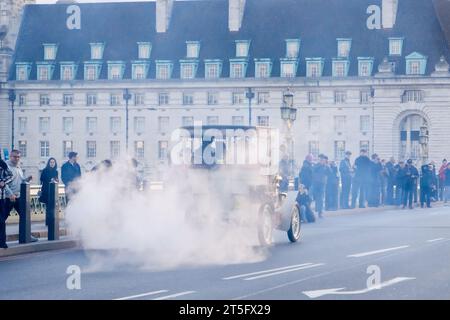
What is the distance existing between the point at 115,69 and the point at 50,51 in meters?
6.64

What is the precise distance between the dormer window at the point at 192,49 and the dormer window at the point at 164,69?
77.3 inches

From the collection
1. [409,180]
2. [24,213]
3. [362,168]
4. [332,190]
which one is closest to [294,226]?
[24,213]

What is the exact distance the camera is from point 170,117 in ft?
367

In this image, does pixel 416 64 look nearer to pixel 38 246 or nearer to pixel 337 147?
pixel 337 147

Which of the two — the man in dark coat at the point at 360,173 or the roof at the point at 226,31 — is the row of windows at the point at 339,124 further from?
the man in dark coat at the point at 360,173

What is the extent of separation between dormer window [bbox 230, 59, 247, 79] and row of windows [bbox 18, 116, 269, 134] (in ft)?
12.8

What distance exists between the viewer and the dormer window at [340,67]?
108m

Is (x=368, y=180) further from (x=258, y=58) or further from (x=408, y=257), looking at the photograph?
(x=258, y=58)

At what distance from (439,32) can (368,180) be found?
65.7 meters

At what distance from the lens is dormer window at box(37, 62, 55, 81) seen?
114 meters

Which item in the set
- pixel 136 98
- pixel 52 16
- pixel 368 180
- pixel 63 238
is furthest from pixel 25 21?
pixel 63 238

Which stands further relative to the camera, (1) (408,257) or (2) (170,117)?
(2) (170,117)

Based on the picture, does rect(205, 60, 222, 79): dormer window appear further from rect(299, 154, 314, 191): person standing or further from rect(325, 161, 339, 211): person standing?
rect(299, 154, 314, 191): person standing

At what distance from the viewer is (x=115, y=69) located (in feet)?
370
